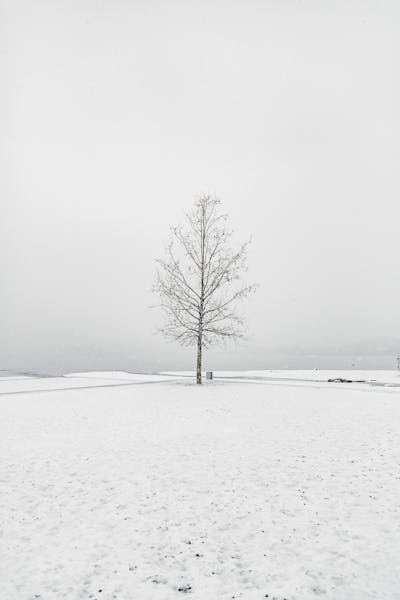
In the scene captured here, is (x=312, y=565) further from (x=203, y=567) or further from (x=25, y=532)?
(x=25, y=532)

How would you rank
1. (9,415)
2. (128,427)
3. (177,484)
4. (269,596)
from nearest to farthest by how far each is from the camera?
(269,596), (177,484), (128,427), (9,415)

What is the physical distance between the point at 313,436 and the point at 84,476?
23.7 feet

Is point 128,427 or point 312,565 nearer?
point 312,565

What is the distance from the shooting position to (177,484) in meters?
8.80

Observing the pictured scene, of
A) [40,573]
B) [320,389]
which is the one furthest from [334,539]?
[320,389]

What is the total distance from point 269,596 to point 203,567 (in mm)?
1045

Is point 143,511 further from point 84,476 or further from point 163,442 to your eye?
point 163,442

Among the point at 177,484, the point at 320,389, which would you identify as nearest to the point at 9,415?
the point at 177,484

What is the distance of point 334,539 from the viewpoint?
6383 millimetres

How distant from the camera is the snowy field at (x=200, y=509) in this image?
17.7 ft

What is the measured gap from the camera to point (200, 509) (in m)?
7.55

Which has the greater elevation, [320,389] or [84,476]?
[320,389]

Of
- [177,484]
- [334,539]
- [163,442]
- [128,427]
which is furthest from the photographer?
[128,427]

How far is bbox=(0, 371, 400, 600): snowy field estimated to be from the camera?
212 inches
